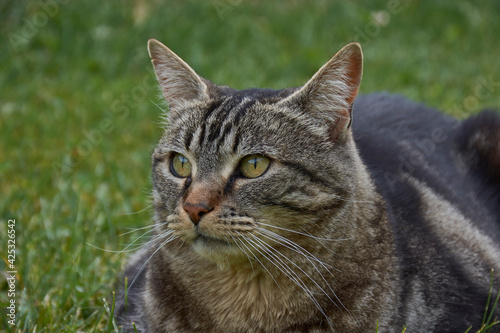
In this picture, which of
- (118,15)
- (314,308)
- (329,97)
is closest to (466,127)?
(329,97)

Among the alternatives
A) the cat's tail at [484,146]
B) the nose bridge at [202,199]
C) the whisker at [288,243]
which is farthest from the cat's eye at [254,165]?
the cat's tail at [484,146]

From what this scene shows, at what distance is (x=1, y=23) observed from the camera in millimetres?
6777

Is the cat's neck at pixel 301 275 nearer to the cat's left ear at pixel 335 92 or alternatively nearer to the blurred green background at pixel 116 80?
the cat's left ear at pixel 335 92

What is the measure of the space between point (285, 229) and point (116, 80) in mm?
4717

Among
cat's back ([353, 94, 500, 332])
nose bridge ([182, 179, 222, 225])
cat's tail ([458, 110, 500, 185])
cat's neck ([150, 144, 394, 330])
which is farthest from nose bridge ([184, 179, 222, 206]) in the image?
cat's tail ([458, 110, 500, 185])

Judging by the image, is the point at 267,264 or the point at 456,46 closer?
the point at 267,264

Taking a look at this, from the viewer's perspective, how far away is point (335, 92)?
239cm

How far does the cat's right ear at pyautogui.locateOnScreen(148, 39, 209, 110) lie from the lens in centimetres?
263

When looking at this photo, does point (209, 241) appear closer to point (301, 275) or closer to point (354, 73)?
point (301, 275)

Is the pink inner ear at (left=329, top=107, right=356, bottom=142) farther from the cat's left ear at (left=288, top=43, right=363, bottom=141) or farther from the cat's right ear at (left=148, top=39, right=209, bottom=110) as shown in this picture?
the cat's right ear at (left=148, top=39, right=209, bottom=110)

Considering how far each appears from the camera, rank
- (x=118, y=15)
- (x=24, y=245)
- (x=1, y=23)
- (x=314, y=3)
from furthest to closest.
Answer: (x=314, y=3), (x=118, y=15), (x=1, y=23), (x=24, y=245)

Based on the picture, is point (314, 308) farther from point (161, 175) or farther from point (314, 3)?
point (314, 3)

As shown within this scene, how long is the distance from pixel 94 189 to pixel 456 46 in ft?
16.4

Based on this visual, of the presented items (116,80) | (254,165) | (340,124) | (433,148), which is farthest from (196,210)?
(116,80)
